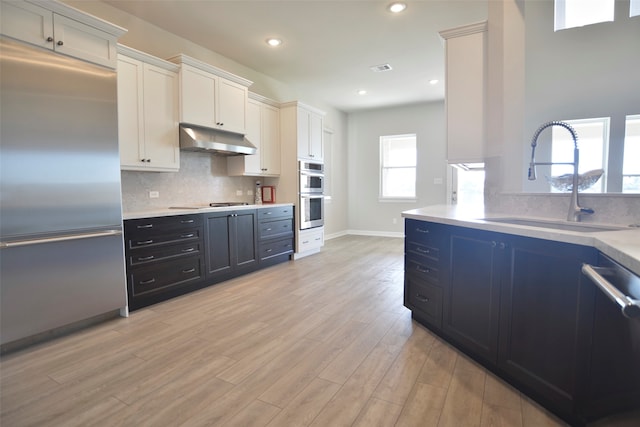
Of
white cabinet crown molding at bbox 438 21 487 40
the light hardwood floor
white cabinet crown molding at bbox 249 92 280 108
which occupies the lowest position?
the light hardwood floor

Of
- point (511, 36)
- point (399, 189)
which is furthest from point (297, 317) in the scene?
point (399, 189)

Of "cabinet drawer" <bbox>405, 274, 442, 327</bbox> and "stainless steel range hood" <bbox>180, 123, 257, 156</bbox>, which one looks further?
"stainless steel range hood" <bbox>180, 123, 257, 156</bbox>

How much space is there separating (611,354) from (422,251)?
50.6 inches

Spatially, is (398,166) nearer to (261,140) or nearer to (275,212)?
(261,140)

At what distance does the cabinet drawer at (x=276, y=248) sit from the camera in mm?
4500

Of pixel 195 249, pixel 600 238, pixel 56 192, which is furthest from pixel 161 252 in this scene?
pixel 600 238

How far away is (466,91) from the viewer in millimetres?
2770

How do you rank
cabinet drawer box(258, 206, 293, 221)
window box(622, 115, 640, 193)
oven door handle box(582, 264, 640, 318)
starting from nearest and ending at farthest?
1. oven door handle box(582, 264, 640, 318)
2. window box(622, 115, 640, 193)
3. cabinet drawer box(258, 206, 293, 221)

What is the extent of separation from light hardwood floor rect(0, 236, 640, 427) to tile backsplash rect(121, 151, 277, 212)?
1.19 meters

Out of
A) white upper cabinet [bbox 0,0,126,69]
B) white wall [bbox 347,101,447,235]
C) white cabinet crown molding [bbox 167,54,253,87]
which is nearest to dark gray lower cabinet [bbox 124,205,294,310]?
white upper cabinet [bbox 0,0,126,69]

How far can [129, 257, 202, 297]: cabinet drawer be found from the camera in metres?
2.96

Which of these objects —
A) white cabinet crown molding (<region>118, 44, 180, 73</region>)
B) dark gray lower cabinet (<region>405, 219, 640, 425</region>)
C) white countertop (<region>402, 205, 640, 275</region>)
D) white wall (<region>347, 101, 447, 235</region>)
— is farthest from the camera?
white wall (<region>347, 101, 447, 235</region>)

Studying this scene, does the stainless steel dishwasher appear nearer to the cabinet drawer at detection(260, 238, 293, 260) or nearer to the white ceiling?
the white ceiling

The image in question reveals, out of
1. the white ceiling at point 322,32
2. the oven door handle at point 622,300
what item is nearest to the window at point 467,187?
the white ceiling at point 322,32
